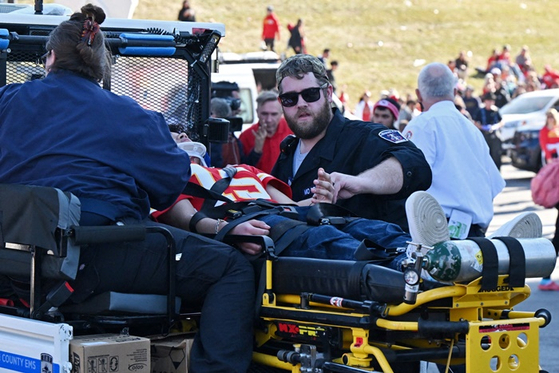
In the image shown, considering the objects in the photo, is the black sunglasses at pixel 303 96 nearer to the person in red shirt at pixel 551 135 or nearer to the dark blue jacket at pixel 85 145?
the dark blue jacket at pixel 85 145

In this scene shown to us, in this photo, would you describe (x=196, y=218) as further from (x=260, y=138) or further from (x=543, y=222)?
(x=543, y=222)

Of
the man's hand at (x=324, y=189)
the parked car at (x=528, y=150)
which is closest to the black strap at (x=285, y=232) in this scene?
the man's hand at (x=324, y=189)

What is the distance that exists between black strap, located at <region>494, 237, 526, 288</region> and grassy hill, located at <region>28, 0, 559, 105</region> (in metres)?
32.0

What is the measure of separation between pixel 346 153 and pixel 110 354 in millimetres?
2079

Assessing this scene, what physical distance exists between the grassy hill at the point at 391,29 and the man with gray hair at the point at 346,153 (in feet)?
99.5

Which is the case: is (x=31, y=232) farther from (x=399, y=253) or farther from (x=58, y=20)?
(x=58, y=20)

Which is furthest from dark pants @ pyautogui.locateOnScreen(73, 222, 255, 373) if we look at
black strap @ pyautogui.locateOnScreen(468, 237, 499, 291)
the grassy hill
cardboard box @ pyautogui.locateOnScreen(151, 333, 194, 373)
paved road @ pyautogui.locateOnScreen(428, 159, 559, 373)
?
the grassy hill

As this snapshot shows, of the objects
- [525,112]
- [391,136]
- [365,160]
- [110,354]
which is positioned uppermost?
[391,136]

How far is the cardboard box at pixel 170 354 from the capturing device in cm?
458

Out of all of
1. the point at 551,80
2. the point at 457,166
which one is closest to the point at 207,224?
the point at 457,166

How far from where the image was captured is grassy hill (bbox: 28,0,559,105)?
128 feet

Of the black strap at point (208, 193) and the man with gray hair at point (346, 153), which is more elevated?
the man with gray hair at point (346, 153)

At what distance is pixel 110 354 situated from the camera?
4.26 meters

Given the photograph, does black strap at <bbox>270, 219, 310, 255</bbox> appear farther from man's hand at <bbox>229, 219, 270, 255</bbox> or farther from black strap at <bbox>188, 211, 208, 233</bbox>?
black strap at <bbox>188, 211, 208, 233</bbox>
